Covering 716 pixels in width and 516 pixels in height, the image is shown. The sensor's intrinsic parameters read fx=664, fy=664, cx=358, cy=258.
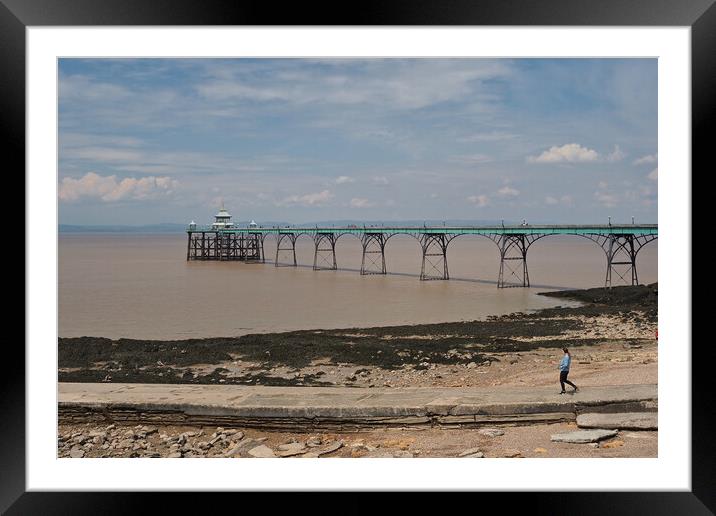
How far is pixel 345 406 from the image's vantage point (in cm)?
838

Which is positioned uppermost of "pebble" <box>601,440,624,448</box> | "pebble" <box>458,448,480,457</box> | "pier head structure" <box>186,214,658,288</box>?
"pier head structure" <box>186,214,658,288</box>

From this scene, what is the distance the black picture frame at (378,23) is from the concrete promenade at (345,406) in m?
2.67

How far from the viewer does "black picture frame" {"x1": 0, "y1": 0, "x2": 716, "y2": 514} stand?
5.19 meters

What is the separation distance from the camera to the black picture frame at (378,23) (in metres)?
5.19

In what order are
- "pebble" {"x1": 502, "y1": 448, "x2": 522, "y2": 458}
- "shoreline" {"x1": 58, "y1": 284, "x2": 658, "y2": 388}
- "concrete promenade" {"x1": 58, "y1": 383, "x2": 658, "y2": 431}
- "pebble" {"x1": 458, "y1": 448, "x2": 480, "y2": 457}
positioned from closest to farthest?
"pebble" {"x1": 502, "y1": 448, "x2": 522, "y2": 458}, "pebble" {"x1": 458, "y1": 448, "x2": 480, "y2": 457}, "concrete promenade" {"x1": 58, "y1": 383, "x2": 658, "y2": 431}, "shoreline" {"x1": 58, "y1": 284, "x2": 658, "y2": 388}

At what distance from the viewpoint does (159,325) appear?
2236cm

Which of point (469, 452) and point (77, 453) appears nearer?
point (469, 452)

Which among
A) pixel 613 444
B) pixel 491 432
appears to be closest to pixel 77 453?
pixel 491 432

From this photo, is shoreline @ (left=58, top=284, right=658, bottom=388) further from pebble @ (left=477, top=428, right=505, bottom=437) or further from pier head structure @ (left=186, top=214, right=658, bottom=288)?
pier head structure @ (left=186, top=214, right=658, bottom=288)

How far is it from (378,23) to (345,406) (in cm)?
489

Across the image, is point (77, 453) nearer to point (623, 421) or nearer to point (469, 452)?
point (469, 452)

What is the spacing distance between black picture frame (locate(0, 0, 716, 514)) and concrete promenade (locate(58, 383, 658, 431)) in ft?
8.75

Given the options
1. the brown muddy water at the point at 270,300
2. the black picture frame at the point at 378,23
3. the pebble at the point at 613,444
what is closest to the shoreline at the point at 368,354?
the brown muddy water at the point at 270,300

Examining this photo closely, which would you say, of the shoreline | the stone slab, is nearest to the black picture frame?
the stone slab
